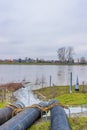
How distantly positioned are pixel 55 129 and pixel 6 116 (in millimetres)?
1925

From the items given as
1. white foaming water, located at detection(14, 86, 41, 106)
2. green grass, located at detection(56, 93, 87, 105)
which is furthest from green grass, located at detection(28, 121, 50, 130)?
white foaming water, located at detection(14, 86, 41, 106)

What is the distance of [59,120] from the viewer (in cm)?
546

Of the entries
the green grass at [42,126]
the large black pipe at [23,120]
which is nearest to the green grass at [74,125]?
the green grass at [42,126]

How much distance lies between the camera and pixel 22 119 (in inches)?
220

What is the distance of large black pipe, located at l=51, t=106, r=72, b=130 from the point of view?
4.91 metres

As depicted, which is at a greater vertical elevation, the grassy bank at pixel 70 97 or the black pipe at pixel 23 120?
the black pipe at pixel 23 120

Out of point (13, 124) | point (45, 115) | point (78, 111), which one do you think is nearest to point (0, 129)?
point (13, 124)

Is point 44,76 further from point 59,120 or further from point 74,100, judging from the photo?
point 59,120

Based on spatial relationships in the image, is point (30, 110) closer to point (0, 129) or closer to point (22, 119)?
point (22, 119)

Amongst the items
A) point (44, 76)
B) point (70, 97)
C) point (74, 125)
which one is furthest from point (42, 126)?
point (44, 76)

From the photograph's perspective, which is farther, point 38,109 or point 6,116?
point 38,109

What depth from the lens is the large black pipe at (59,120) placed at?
491 centimetres

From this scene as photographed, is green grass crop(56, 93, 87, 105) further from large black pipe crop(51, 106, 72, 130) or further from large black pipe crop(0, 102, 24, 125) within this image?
large black pipe crop(0, 102, 24, 125)

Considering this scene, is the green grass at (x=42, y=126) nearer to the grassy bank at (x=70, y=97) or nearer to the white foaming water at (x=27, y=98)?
the grassy bank at (x=70, y=97)
